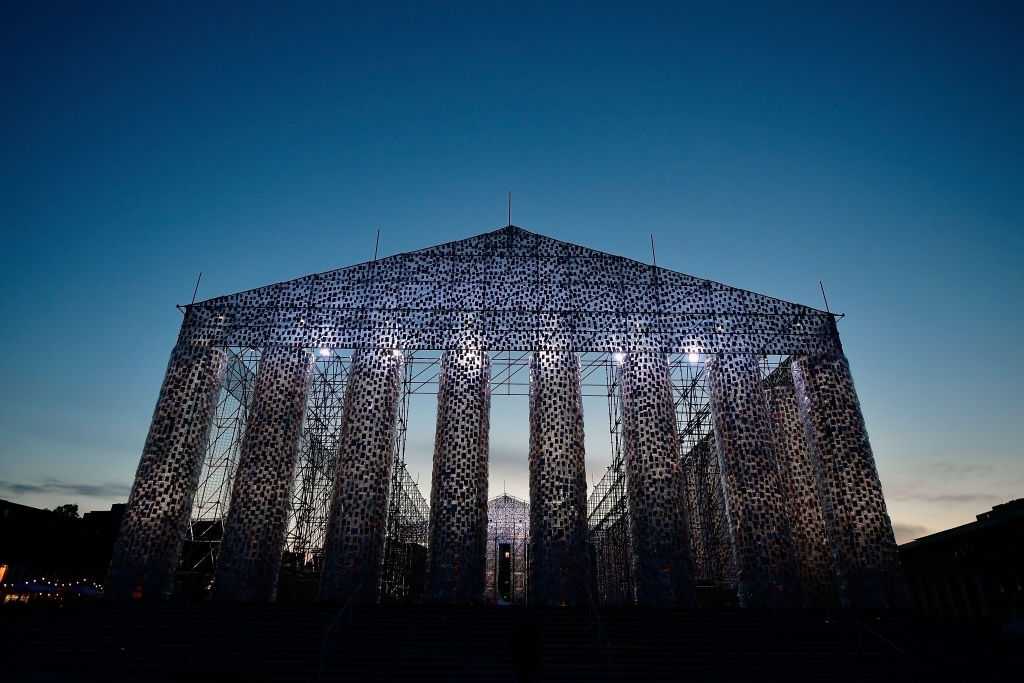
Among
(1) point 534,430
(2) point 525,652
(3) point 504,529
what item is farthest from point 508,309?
(3) point 504,529

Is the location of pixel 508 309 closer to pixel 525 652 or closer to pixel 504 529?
pixel 525 652

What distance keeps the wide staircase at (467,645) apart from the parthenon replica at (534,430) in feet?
6.93

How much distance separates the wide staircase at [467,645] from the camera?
7.65m

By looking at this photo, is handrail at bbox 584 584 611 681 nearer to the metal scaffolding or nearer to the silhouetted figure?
the silhouetted figure

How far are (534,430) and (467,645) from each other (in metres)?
5.46

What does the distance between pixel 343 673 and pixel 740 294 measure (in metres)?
11.6

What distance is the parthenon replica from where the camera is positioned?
1209 centimetres

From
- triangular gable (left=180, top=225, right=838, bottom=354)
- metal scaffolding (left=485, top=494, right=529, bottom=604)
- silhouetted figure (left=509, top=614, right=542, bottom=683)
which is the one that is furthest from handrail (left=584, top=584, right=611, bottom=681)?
metal scaffolding (left=485, top=494, right=529, bottom=604)

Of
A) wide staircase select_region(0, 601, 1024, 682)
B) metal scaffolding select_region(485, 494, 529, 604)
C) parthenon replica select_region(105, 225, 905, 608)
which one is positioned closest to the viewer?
wide staircase select_region(0, 601, 1024, 682)

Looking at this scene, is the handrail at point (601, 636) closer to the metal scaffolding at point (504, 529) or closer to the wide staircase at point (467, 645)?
the wide staircase at point (467, 645)

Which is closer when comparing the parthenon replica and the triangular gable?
the parthenon replica

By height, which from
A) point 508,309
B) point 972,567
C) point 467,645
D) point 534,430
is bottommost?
point 467,645

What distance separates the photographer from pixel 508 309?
1424 centimetres

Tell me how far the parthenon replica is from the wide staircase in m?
2.11
